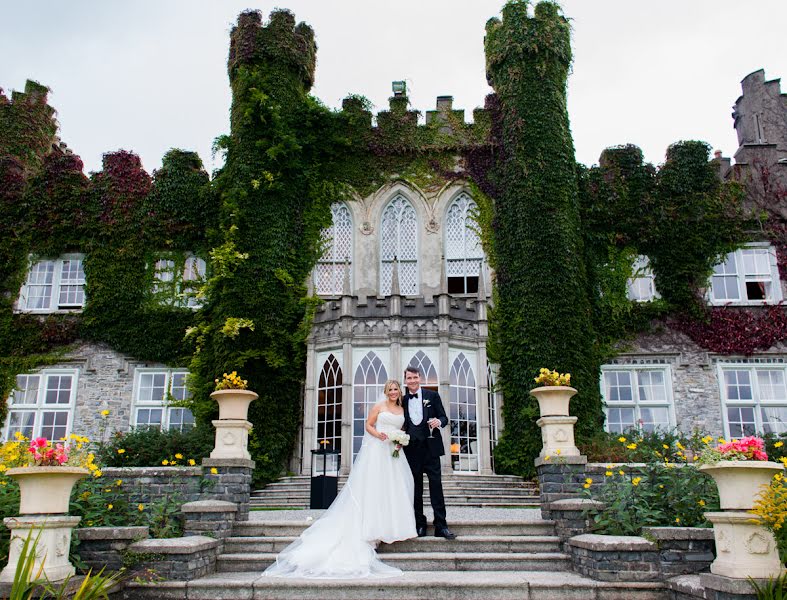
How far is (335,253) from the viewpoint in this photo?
60.2 ft

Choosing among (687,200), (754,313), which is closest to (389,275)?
(687,200)

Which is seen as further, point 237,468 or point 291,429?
point 291,429

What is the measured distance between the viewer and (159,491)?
9.16 m

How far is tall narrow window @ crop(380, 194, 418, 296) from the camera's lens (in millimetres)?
18141

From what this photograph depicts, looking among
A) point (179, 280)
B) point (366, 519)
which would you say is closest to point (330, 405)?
point (179, 280)

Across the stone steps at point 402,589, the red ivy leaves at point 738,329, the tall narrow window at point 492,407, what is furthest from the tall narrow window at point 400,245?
the stone steps at point 402,589

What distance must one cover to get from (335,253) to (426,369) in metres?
4.52

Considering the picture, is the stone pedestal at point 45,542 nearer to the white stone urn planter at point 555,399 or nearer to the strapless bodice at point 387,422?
the strapless bodice at point 387,422

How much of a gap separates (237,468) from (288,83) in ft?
39.6

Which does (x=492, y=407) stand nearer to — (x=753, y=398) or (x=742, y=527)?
(x=753, y=398)

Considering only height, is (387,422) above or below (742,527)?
above

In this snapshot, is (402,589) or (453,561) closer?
(402,589)

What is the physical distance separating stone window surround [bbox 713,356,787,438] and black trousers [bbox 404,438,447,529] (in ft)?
36.7

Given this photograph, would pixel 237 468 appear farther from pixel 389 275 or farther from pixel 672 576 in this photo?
pixel 389 275
